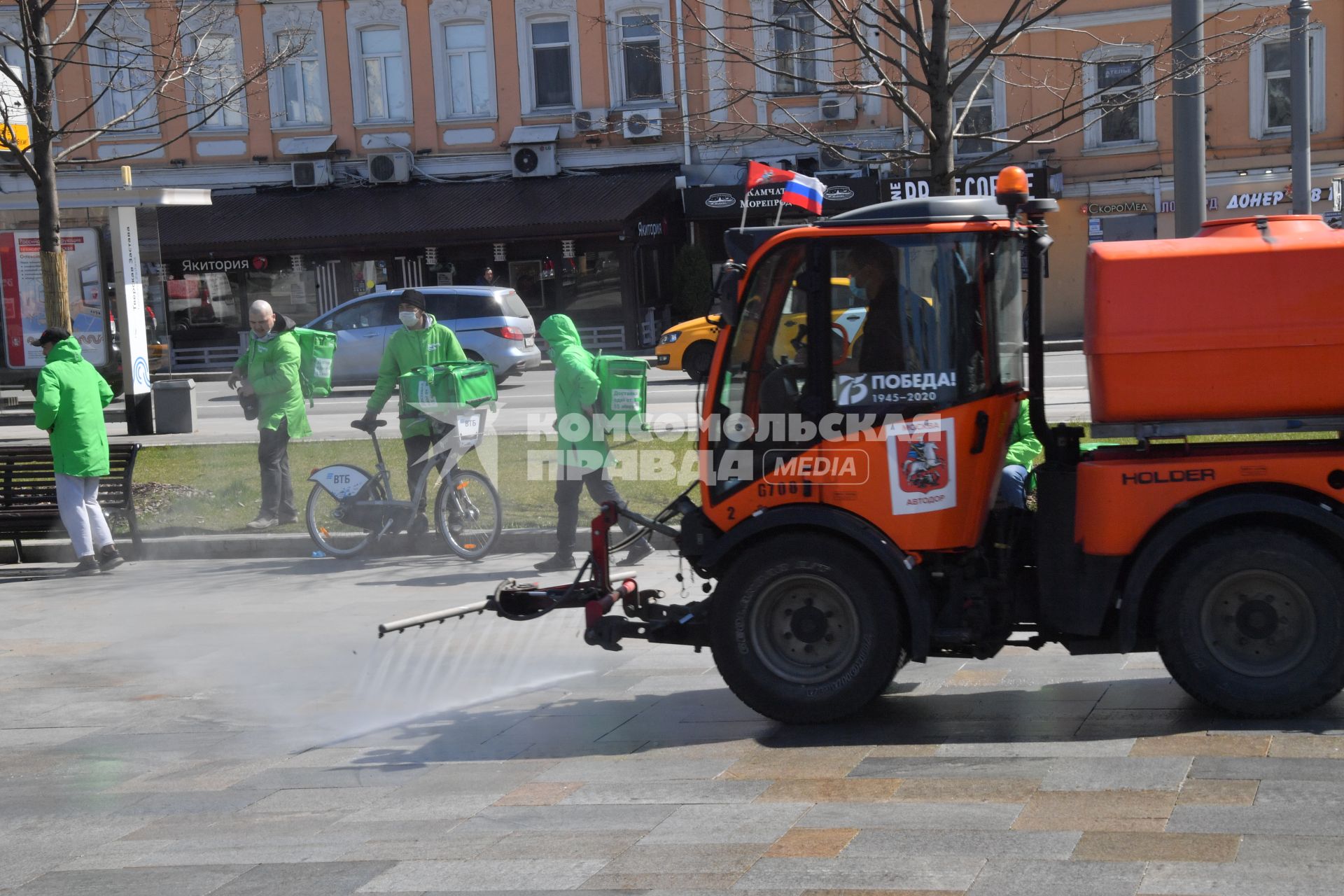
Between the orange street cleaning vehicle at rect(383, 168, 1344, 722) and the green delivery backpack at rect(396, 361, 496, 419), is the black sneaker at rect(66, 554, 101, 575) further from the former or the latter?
the orange street cleaning vehicle at rect(383, 168, 1344, 722)

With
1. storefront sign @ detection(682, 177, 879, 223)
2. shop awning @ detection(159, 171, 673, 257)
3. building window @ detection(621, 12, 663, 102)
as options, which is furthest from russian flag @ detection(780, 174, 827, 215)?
building window @ detection(621, 12, 663, 102)

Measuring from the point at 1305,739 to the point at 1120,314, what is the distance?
176cm

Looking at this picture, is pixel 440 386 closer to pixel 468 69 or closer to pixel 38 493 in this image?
pixel 38 493

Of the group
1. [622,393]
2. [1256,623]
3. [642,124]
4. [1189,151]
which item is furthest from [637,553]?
[642,124]

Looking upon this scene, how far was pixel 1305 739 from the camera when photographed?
554cm

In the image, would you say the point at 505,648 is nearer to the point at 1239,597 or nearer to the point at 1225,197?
the point at 1239,597

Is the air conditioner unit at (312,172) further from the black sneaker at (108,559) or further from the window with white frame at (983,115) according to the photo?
the black sneaker at (108,559)

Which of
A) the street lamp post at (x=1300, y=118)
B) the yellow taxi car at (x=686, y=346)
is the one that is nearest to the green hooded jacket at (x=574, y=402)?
the street lamp post at (x=1300, y=118)

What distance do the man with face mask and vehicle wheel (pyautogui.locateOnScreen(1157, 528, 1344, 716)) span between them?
21.9 feet

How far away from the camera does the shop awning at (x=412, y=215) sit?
30.2 meters

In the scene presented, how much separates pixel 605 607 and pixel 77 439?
20.6 ft

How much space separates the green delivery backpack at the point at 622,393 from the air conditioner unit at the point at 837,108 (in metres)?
20.9

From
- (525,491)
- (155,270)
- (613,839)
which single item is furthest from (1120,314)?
(155,270)

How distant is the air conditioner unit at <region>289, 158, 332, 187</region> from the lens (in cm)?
3170
